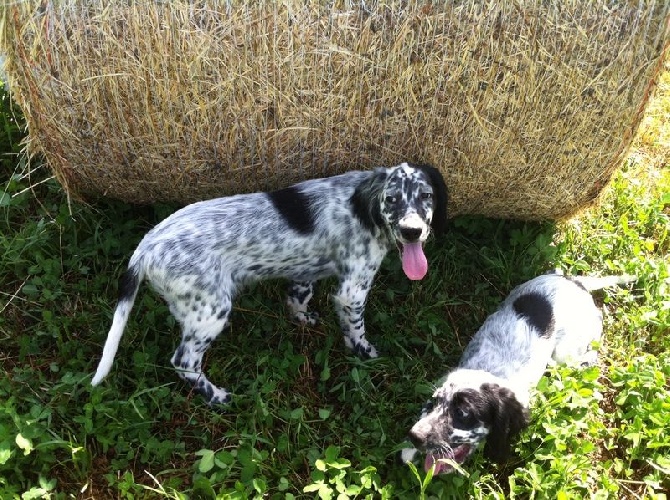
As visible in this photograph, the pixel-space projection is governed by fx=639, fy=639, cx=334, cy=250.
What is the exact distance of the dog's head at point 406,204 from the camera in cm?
348

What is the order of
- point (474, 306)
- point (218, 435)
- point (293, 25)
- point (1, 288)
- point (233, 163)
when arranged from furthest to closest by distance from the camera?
point (474, 306) < point (1, 288) < point (233, 163) < point (218, 435) < point (293, 25)

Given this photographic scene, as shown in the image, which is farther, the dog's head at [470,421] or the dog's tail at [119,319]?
the dog's tail at [119,319]

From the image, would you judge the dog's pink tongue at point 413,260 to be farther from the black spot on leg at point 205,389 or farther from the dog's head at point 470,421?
the black spot on leg at point 205,389

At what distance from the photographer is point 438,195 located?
3641mm

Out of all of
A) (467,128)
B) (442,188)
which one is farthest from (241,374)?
(467,128)

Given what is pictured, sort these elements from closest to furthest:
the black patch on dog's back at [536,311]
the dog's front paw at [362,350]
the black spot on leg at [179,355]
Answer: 1. the black spot on leg at [179,355]
2. the black patch on dog's back at [536,311]
3. the dog's front paw at [362,350]

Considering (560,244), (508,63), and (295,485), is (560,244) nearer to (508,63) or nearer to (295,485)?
(508,63)

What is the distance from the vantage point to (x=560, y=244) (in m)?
4.62

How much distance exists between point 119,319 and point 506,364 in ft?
6.98

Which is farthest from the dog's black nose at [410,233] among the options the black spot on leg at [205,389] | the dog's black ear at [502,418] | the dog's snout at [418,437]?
the black spot on leg at [205,389]

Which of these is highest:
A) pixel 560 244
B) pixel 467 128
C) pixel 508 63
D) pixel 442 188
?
pixel 508 63

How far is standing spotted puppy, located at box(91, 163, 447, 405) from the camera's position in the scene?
3389 millimetres

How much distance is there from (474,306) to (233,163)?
187 centimetres

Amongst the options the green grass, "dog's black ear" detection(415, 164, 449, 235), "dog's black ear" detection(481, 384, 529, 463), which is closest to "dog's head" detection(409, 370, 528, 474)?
"dog's black ear" detection(481, 384, 529, 463)
